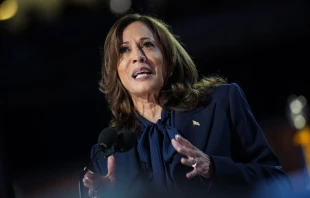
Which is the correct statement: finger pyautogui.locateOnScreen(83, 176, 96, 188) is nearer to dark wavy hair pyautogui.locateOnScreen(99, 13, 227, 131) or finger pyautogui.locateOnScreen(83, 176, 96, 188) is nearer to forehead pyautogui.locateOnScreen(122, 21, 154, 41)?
dark wavy hair pyautogui.locateOnScreen(99, 13, 227, 131)

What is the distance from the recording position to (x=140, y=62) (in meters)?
1.64

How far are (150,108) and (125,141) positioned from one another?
12.7 inches

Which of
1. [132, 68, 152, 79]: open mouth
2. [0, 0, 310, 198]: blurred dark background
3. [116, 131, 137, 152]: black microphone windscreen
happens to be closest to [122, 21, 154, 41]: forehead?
[132, 68, 152, 79]: open mouth

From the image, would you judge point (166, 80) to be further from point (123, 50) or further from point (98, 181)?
point (98, 181)

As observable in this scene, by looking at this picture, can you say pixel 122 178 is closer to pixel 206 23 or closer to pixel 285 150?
pixel 206 23

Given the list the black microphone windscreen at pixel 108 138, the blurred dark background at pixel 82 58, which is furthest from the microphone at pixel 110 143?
the blurred dark background at pixel 82 58

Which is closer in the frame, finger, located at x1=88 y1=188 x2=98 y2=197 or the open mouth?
finger, located at x1=88 y1=188 x2=98 y2=197

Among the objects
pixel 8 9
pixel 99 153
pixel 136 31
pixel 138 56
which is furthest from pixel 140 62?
pixel 8 9

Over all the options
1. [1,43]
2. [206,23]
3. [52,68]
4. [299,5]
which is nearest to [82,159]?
[52,68]

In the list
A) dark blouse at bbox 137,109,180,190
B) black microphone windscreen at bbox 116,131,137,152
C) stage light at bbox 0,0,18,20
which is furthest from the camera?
stage light at bbox 0,0,18,20

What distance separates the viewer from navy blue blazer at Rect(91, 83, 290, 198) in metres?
1.43

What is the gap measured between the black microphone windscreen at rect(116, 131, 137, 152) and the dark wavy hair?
10.0 inches

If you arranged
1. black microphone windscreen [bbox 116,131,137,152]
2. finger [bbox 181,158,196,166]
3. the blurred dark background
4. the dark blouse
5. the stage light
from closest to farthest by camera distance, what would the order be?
finger [bbox 181,158,196,166] → black microphone windscreen [bbox 116,131,137,152] → the dark blouse → the stage light → the blurred dark background

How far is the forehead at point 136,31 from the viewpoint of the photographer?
5.58ft
